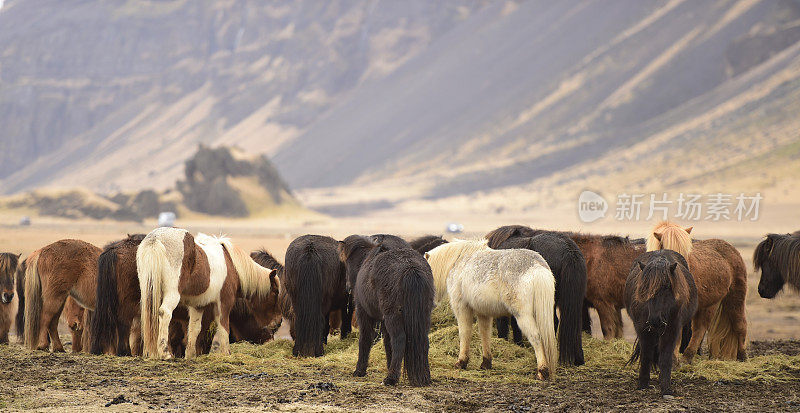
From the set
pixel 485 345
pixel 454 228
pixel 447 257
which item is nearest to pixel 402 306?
pixel 485 345

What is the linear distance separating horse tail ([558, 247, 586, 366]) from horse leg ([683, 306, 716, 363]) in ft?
4.78

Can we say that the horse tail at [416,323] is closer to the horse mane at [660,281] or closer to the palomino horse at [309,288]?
the horse mane at [660,281]

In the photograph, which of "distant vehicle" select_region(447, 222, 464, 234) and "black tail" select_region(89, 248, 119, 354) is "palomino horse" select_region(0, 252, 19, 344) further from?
"distant vehicle" select_region(447, 222, 464, 234)

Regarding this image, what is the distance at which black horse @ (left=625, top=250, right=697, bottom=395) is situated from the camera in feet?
28.9

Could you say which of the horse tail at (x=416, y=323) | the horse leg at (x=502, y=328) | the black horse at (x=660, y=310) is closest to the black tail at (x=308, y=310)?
the horse leg at (x=502, y=328)

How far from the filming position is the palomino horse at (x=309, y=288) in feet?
37.1

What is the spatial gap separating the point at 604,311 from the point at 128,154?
15022 centimetres

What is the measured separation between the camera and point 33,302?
439 inches

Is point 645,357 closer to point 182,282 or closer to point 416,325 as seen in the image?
point 416,325

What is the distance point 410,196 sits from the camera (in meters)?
97.5

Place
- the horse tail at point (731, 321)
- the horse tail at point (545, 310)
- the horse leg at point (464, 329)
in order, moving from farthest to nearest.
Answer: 1. the horse tail at point (731, 321)
2. the horse leg at point (464, 329)
3. the horse tail at point (545, 310)

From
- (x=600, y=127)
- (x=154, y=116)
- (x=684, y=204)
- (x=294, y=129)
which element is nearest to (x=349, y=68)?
(x=294, y=129)

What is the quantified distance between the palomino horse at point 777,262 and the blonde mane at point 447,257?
4.40 metres

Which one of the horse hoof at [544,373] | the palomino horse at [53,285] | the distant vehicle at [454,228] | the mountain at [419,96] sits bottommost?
the horse hoof at [544,373]
